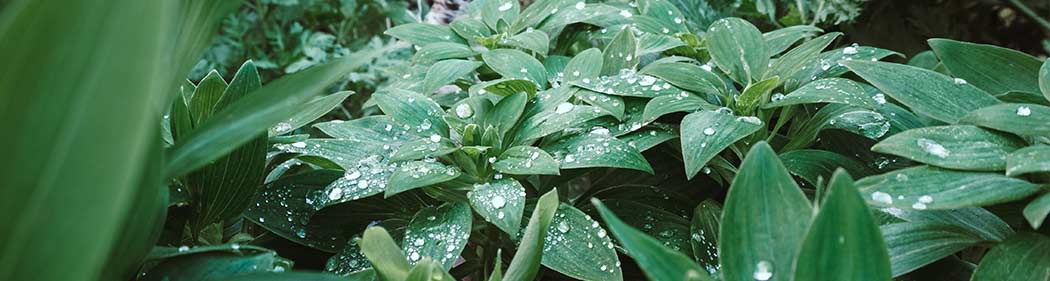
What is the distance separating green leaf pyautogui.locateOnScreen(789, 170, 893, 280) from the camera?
0.38 metres

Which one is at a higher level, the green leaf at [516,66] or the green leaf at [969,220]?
the green leaf at [516,66]

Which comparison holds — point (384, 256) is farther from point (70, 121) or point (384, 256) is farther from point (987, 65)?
point (987, 65)

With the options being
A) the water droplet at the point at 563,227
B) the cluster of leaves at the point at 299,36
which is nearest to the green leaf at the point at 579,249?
the water droplet at the point at 563,227

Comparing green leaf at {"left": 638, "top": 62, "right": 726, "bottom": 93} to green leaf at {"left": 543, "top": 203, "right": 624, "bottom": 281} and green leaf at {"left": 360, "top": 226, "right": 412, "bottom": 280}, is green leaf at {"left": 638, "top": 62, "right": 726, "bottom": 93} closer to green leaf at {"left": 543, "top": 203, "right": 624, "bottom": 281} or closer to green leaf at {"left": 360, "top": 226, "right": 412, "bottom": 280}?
green leaf at {"left": 543, "top": 203, "right": 624, "bottom": 281}

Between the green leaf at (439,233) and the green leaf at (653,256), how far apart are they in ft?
0.78

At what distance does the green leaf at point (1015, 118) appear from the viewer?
1.87 feet

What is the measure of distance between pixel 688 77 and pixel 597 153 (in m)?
0.14

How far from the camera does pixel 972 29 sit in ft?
6.40

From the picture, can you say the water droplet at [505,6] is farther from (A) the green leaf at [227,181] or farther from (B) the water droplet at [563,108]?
(A) the green leaf at [227,181]

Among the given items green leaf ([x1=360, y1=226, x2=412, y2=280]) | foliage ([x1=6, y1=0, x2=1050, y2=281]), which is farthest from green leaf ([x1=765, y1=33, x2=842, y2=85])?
green leaf ([x1=360, y1=226, x2=412, y2=280])

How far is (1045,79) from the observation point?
63cm

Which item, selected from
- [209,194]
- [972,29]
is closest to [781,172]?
[209,194]

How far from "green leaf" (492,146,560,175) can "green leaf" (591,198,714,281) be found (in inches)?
8.9

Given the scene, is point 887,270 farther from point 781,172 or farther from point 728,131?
point 728,131
